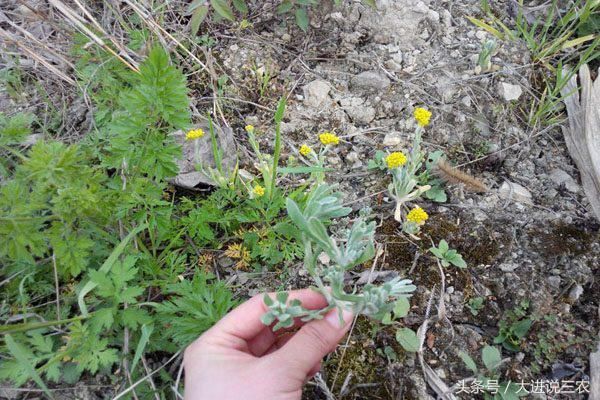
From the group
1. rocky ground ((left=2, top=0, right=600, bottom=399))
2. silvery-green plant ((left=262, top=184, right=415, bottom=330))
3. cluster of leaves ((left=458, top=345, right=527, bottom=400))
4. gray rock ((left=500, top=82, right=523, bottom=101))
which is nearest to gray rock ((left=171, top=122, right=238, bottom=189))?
rocky ground ((left=2, top=0, right=600, bottom=399))

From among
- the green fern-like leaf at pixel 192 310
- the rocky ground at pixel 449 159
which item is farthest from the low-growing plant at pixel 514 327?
the green fern-like leaf at pixel 192 310

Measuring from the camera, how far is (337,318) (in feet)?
5.54

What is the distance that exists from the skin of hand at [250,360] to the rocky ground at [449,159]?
1.88ft

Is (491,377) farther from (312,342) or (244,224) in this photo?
(244,224)

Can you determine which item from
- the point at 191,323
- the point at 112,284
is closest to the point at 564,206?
the point at 191,323

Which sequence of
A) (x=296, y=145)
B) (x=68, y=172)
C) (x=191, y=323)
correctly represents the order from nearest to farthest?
(x=68, y=172)
(x=191, y=323)
(x=296, y=145)

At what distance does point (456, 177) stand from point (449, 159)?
0.29m

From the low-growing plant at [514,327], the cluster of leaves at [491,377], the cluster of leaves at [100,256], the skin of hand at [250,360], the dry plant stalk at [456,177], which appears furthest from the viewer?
the dry plant stalk at [456,177]

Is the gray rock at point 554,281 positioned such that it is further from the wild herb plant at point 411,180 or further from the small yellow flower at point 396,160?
the small yellow flower at point 396,160

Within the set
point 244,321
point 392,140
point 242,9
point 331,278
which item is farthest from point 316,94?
point 244,321

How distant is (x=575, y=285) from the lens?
7.73 feet

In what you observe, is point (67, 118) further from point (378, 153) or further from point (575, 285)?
point (575, 285)

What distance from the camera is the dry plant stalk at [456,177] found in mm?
2561

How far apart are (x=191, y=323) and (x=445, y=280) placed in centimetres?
129
